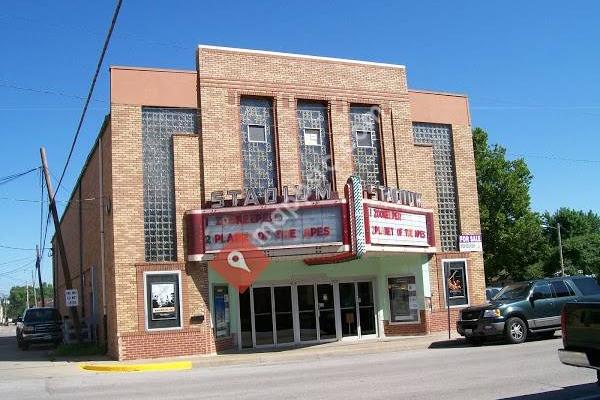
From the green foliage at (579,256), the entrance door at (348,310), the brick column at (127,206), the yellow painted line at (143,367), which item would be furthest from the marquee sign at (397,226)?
the green foliage at (579,256)

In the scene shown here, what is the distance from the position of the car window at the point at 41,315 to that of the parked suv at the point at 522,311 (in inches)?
757

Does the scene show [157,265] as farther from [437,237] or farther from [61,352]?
[437,237]

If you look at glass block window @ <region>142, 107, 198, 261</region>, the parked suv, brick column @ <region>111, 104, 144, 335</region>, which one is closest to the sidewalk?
the parked suv

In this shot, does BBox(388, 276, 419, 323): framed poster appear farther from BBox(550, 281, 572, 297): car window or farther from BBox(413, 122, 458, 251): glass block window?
BBox(550, 281, 572, 297): car window

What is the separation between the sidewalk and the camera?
58.7ft

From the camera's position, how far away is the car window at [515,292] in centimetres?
1884

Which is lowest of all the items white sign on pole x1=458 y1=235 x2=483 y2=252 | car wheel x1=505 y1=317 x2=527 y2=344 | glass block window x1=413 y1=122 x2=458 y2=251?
car wheel x1=505 y1=317 x2=527 y2=344

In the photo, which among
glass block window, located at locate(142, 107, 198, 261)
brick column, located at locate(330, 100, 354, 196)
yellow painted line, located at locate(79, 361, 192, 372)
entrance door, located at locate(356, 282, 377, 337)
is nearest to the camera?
yellow painted line, located at locate(79, 361, 192, 372)

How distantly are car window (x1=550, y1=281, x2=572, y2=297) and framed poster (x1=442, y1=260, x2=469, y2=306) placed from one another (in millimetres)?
4483

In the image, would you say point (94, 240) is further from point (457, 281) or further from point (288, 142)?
point (457, 281)

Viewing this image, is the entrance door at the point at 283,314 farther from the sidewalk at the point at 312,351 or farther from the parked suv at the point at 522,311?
the parked suv at the point at 522,311

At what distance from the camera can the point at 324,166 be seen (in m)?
22.3

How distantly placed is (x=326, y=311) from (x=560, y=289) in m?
7.58

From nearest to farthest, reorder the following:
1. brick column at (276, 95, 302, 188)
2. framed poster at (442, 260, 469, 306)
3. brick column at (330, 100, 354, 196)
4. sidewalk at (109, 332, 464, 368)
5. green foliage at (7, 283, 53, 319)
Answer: sidewalk at (109, 332, 464, 368), brick column at (276, 95, 302, 188), brick column at (330, 100, 354, 196), framed poster at (442, 260, 469, 306), green foliage at (7, 283, 53, 319)
